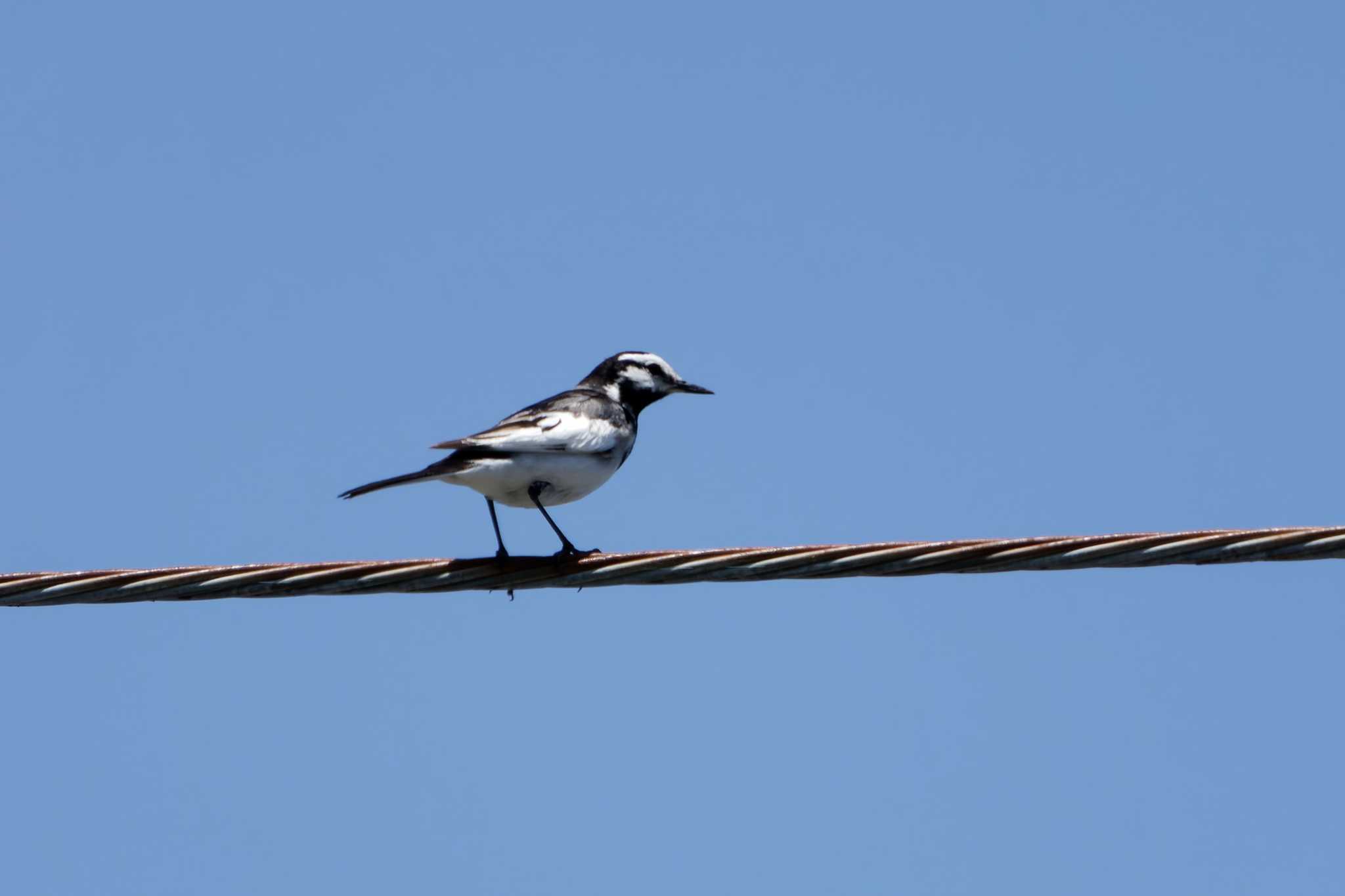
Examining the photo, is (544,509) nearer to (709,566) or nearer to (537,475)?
(537,475)

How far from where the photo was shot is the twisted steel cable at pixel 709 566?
593cm

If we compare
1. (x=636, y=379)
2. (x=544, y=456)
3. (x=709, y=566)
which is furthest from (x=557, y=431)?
(x=709, y=566)

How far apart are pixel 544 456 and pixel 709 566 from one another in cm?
333

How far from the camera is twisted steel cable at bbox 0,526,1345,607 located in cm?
593

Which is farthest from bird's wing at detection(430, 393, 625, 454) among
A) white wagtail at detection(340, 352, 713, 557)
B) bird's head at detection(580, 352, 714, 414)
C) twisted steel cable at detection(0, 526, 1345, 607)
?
twisted steel cable at detection(0, 526, 1345, 607)

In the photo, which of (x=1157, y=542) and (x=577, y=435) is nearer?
(x=1157, y=542)

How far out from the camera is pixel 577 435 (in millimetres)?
9836

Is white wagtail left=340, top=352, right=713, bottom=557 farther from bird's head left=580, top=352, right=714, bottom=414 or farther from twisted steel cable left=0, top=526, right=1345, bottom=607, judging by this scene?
twisted steel cable left=0, top=526, right=1345, bottom=607

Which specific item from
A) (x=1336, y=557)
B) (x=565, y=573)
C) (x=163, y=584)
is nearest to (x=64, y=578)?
(x=163, y=584)

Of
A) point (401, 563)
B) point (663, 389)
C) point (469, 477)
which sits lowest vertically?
point (401, 563)

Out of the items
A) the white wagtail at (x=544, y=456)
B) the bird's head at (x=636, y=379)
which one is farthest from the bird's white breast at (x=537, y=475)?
the bird's head at (x=636, y=379)

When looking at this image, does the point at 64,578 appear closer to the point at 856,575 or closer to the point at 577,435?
the point at 856,575

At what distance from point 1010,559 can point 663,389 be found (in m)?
6.11

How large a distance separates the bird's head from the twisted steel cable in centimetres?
484
